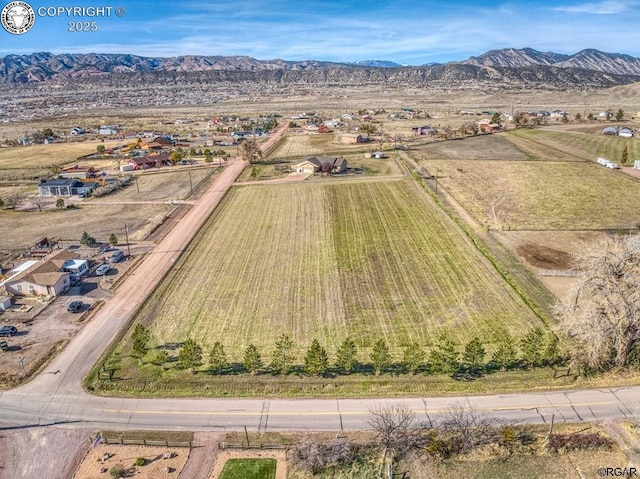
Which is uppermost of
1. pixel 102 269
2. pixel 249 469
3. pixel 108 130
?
pixel 108 130

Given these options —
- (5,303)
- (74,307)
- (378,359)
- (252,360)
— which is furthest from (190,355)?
(5,303)

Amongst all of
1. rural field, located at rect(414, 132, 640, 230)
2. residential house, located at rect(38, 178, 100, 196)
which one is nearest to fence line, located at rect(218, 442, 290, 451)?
rural field, located at rect(414, 132, 640, 230)

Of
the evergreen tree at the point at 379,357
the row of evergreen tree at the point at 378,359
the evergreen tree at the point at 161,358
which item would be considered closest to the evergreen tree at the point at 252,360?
the row of evergreen tree at the point at 378,359

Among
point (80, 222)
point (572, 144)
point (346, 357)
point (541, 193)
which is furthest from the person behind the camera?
point (572, 144)

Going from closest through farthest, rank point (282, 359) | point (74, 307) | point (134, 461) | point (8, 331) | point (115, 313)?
point (134, 461), point (282, 359), point (8, 331), point (115, 313), point (74, 307)

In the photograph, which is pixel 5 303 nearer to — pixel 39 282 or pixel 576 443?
pixel 39 282

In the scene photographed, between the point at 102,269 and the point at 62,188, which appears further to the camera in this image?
the point at 62,188
